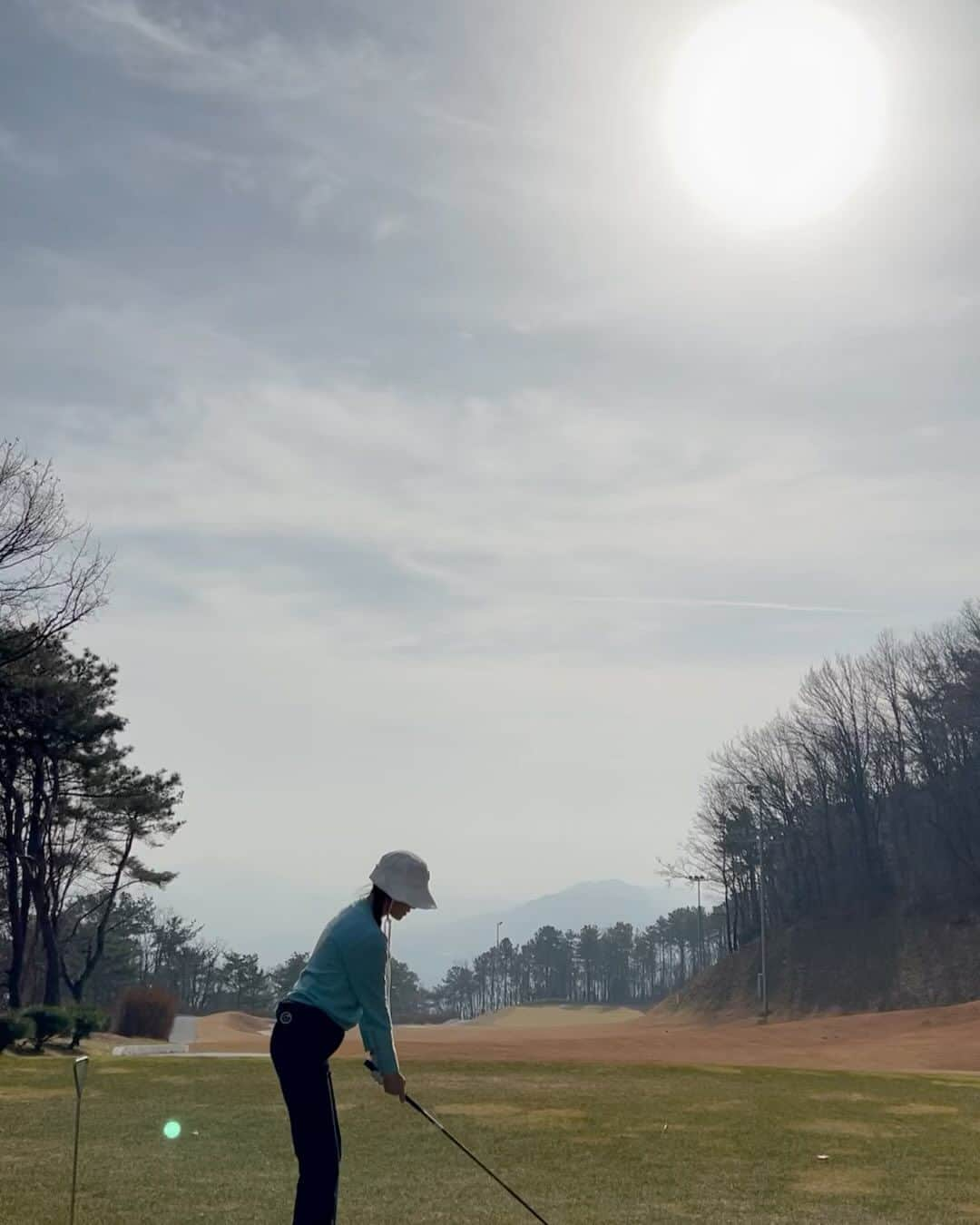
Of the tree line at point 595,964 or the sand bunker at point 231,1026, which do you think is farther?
the tree line at point 595,964

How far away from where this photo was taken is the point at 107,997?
92.9 m

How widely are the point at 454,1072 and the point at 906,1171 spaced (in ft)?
41.1

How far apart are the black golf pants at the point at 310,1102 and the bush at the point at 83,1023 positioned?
29745 millimetres

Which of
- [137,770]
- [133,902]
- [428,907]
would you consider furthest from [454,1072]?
[133,902]

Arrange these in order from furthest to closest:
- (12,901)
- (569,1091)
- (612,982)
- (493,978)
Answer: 1. (493,978)
2. (612,982)
3. (12,901)
4. (569,1091)

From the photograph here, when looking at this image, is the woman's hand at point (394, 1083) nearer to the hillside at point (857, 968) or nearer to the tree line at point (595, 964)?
the hillside at point (857, 968)

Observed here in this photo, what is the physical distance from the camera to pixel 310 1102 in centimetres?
592

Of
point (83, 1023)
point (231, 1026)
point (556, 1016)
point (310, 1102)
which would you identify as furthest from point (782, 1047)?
point (556, 1016)

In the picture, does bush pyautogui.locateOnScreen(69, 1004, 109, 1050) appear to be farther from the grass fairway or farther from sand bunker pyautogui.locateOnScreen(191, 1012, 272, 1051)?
sand bunker pyautogui.locateOnScreen(191, 1012, 272, 1051)

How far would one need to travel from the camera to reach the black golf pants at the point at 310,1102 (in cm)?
585

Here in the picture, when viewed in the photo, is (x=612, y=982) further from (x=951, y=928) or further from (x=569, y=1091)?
(x=569, y=1091)

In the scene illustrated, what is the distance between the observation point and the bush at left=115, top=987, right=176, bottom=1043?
45719 mm

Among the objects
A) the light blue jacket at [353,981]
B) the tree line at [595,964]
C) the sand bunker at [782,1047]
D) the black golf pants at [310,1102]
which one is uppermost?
the tree line at [595,964]

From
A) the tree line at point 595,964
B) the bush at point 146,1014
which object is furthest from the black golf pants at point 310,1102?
the tree line at point 595,964
